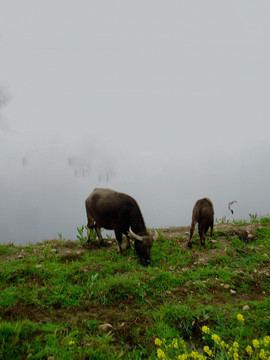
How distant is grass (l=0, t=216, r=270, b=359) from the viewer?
384 cm

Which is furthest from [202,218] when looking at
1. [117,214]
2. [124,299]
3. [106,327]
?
[106,327]

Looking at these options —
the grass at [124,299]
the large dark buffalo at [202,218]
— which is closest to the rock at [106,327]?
the grass at [124,299]

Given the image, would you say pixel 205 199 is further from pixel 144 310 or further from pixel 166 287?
pixel 144 310

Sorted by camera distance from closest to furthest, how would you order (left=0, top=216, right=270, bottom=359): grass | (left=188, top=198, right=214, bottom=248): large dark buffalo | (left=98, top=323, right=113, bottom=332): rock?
(left=0, top=216, right=270, bottom=359): grass < (left=98, top=323, right=113, bottom=332): rock < (left=188, top=198, right=214, bottom=248): large dark buffalo

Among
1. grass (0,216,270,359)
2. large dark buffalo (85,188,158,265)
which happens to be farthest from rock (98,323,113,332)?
large dark buffalo (85,188,158,265)

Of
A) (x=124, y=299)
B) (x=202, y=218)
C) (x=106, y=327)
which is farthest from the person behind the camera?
(x=202, y=218)

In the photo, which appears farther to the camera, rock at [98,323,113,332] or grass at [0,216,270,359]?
rock at [98,323,113,332]

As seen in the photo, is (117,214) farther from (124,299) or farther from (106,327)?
(106,327)

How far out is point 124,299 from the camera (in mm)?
5379

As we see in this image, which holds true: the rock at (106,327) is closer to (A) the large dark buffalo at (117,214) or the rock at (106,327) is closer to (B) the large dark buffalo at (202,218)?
(A) the large dark buffalo at (117,214)

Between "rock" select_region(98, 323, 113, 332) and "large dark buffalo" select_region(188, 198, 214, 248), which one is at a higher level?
"large dark buffalo" select_region(188, 198, 214, 248)

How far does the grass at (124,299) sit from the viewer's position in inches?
151

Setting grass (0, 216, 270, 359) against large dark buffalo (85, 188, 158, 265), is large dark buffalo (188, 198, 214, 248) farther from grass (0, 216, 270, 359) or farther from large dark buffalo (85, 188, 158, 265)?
large dark buffalo (85, 188, 158, 265)

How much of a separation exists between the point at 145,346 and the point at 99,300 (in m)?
1.63
